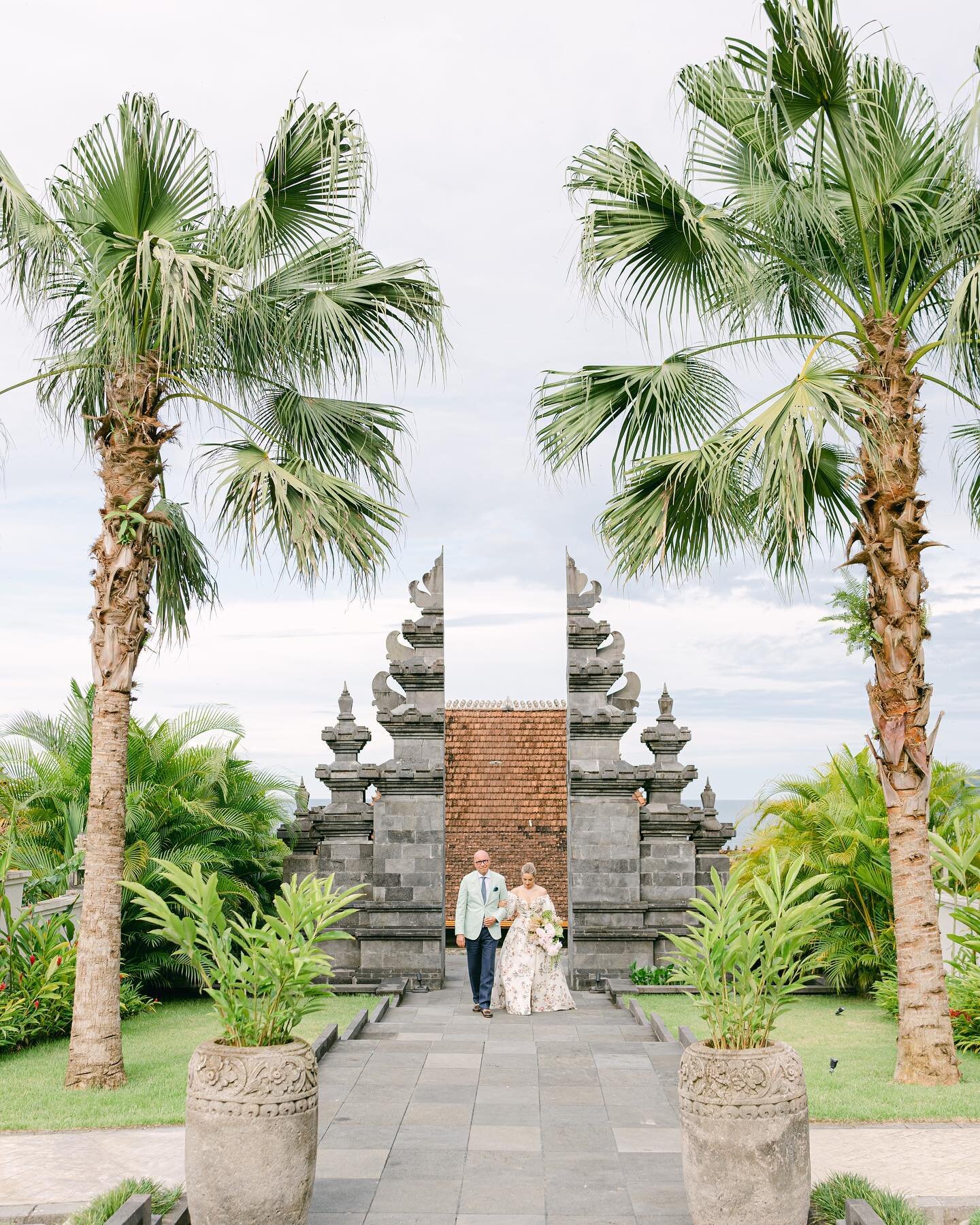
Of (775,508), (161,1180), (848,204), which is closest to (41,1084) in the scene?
(161,1180)

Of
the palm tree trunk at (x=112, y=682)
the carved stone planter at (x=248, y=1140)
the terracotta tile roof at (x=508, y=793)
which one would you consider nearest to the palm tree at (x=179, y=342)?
the palm tree trunk at (x=112, y=682)

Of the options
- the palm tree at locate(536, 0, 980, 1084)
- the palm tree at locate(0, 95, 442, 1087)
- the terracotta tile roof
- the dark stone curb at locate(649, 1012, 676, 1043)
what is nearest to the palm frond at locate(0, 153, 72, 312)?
the palm tree at locate(0, 95, 442, 1087)

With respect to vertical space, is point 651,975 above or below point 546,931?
below

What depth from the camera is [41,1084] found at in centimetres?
935

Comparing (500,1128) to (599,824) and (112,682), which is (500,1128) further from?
(599,824)

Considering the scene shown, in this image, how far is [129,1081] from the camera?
9555 millimetres

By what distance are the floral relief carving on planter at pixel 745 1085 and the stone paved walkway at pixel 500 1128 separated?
36.1 inches

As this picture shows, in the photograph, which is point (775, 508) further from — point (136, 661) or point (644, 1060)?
point (136, 661)

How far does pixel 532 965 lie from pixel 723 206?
27.6 feet

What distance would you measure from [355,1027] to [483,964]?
210 cm

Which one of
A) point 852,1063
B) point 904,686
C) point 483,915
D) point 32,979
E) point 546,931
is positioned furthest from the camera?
point 546,931

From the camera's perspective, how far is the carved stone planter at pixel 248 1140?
554 centimetres

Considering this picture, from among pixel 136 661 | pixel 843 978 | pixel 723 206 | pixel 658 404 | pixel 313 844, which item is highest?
pixel 723 206

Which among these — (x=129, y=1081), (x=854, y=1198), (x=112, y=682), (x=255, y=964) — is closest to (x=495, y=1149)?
(x=854, y=1198)
